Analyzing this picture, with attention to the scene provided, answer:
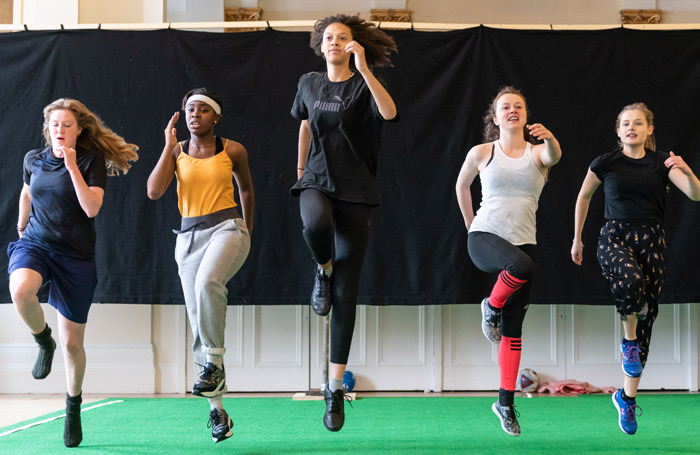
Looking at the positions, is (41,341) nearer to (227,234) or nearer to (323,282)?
(227,234)

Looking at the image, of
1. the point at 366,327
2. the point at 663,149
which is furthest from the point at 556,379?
the point at 663,149

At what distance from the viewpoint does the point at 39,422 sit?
4.40 metres

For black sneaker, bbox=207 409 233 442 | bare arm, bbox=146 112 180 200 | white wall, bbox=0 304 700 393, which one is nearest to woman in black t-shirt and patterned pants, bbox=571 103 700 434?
black sneaker, bbox=207 409 233 442

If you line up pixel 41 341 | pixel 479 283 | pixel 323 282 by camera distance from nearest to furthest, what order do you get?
1. pixel 323 282
2. pixel 41 341
3. pixel 479 283

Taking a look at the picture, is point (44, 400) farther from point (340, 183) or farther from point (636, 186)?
point (636, 186)

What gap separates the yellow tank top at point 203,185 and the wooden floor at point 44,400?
204 cm

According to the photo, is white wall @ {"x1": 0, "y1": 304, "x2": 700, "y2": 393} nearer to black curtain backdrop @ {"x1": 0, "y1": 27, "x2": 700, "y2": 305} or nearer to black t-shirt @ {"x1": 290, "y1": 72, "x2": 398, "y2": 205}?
black curtain backdrop @ {"x1": 0, "y1": 27, "x2": 700, "y2": 305}

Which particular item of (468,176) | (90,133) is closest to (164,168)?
(90,133)

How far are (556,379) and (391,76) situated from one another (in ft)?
8.68

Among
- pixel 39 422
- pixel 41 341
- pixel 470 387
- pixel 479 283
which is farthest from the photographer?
pixel 470 387

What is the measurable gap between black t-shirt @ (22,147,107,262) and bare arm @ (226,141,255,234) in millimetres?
628

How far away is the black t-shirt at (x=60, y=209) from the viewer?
142 inches

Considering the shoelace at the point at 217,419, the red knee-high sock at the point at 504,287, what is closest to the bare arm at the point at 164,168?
the shoelace at the point at 217,419

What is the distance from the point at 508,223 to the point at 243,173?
131 centimetres
